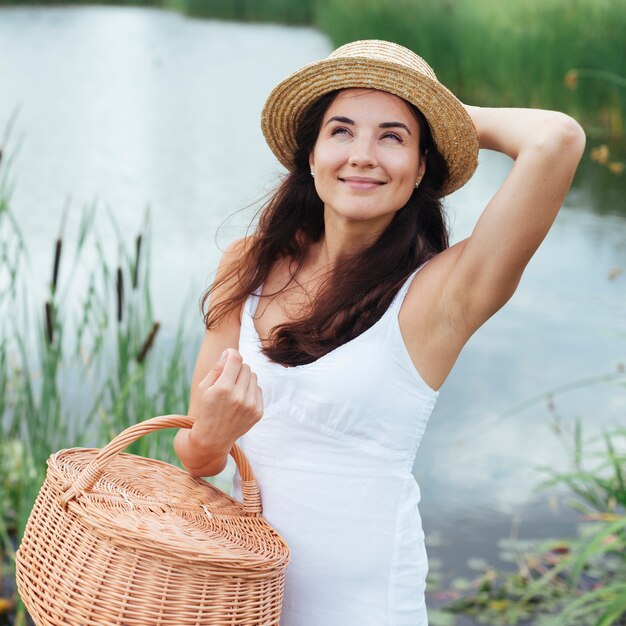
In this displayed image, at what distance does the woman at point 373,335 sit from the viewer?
1358 millimetres

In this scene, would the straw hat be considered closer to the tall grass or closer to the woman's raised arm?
the woman's raised arm

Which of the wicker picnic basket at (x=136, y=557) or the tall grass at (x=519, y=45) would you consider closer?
the wicker picnic basket at (x=136, y=557)

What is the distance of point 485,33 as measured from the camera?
643cm

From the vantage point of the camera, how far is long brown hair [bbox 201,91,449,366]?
1.47 meters

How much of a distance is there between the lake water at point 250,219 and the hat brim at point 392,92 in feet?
1.07

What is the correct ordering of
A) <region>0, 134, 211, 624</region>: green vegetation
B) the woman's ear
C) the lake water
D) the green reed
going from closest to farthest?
the woman's ear, <region>0, 134, 211, 624</region>: green vegetation, the green reed, the lake water

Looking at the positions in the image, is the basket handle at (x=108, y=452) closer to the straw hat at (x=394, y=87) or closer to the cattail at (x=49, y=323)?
the straw hat at (x=394, y=87)

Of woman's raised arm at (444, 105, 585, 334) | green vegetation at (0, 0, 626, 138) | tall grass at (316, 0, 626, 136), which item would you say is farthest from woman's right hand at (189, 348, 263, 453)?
tall grass at (316, 0, 626, 136)

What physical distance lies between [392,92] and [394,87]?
0.02 meters

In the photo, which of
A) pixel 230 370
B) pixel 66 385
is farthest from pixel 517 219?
pixel 66 385

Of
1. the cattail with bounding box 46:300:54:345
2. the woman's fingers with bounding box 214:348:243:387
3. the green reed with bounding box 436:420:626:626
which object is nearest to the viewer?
the woman's fingers with bounding box 214:348:243:387

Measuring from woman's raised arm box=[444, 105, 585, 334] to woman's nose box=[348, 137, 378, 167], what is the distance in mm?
186

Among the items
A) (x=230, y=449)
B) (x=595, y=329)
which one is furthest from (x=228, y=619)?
(x=595, y=329)

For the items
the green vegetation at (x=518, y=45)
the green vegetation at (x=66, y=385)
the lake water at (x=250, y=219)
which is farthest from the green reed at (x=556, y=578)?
the green vegetation at (x=518, y=45)
